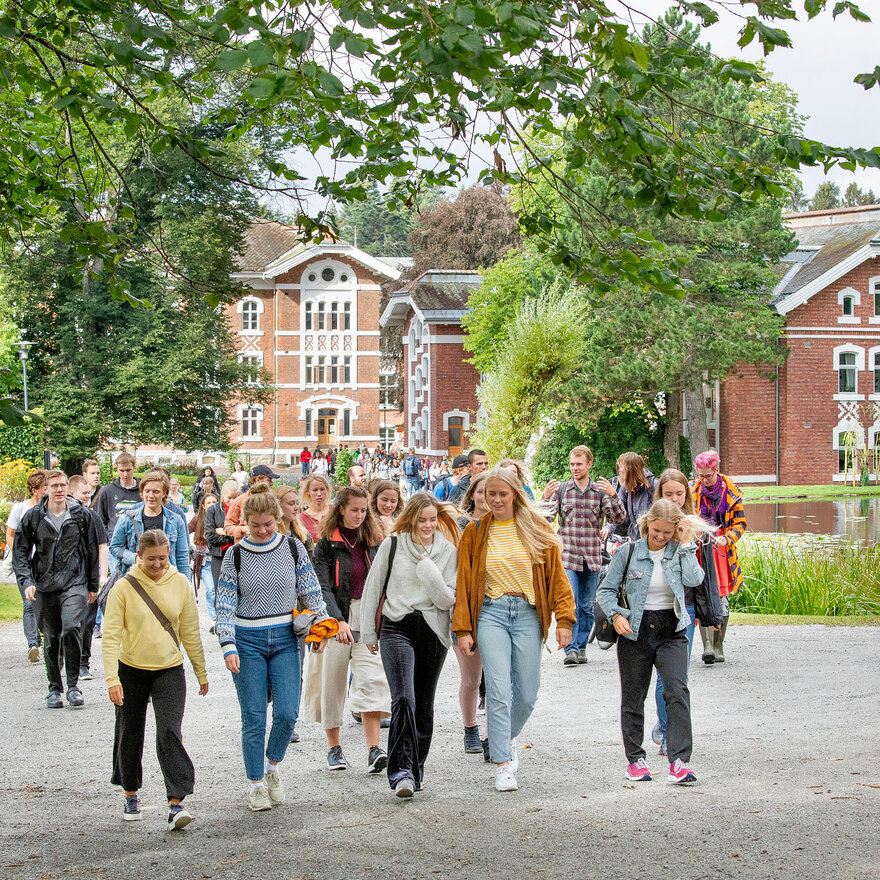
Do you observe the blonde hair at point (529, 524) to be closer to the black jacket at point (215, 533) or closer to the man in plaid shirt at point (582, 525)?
the man in plaid shirt at point (582, 525)

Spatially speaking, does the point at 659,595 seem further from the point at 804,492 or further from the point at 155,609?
the point at 804,492

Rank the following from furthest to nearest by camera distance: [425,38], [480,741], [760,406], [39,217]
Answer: [760,406] → [39,217] → [480,741] → [425,38]

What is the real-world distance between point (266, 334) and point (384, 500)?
61.6m

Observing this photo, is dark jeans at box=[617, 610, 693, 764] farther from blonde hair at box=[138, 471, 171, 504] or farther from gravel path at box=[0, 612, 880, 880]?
blonde hair at box=[138, 471, 171, 504]

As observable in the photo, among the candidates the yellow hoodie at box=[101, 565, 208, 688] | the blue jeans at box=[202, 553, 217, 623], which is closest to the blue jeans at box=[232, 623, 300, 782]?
the yellow hoodie at box=[101, 565, 208, 688]

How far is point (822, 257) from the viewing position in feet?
160

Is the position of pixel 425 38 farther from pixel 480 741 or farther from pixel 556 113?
pixel 480 741

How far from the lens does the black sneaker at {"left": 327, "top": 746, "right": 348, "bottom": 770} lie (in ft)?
26.0

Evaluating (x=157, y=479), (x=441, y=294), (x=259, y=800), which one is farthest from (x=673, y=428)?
(x=259, y=800)

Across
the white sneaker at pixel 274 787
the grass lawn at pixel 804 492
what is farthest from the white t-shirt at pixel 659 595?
the grass lawn at pixel 804 492

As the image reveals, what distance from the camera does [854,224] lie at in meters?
51.1

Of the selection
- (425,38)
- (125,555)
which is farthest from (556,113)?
(125,555)

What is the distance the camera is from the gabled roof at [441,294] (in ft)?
196

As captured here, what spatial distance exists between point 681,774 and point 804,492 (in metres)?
37.0
